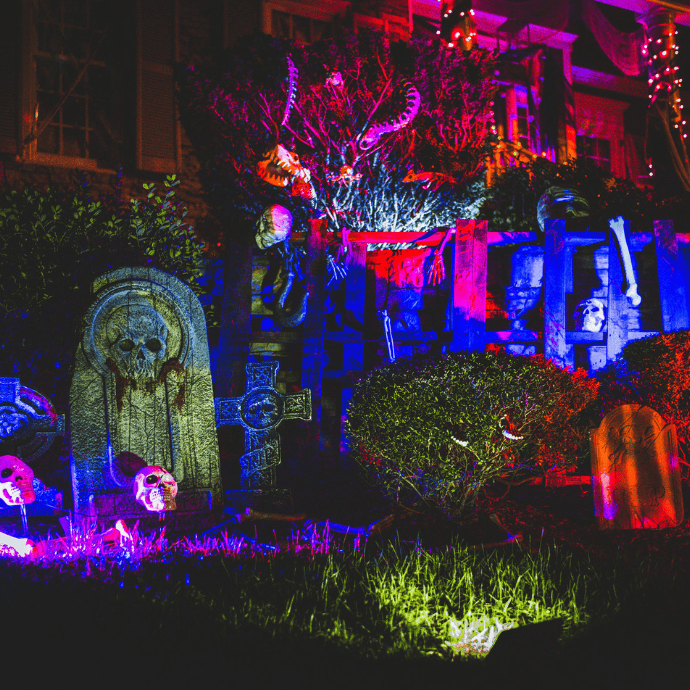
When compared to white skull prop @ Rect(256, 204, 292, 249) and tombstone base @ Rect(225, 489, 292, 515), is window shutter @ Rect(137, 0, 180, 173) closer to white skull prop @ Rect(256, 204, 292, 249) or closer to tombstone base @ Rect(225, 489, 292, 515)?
white skull prop @ Rect(256, 204, 292, 249)

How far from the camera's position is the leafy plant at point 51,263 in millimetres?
5793

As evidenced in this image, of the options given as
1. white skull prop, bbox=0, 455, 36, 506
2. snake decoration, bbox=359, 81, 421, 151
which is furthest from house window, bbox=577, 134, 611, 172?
white skull prop, bbox=0, 455, 36, 506

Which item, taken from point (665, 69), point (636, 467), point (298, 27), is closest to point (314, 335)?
point (636, 467)

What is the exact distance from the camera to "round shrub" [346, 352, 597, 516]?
4453 mm

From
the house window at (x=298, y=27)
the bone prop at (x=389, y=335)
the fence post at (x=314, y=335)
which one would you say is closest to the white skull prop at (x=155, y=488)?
the fence post at (x=314, y=335)

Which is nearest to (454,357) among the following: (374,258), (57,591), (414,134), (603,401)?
(603,401)

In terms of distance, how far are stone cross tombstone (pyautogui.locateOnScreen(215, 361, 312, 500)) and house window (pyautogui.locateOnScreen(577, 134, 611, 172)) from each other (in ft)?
30.3

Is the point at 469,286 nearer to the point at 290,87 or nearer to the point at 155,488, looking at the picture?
the point at 290,87

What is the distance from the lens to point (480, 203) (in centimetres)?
822

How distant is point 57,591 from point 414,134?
6470 millimetres

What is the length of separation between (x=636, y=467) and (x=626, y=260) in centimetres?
282

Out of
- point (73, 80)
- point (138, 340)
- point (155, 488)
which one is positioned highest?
point (73, 80)

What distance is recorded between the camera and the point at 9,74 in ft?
27.7

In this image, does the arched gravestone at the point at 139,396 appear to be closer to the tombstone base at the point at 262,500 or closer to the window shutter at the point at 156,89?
the tombstone base at the point at 262,500
